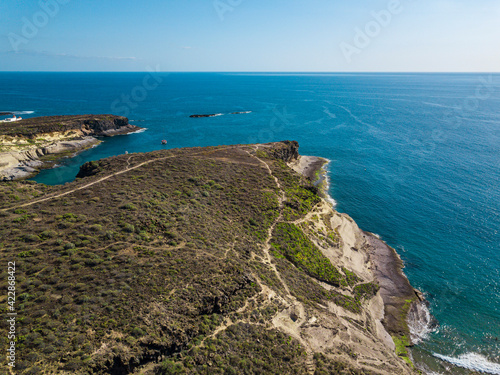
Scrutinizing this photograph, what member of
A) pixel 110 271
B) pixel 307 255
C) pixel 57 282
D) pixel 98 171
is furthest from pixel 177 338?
pixel 98 171

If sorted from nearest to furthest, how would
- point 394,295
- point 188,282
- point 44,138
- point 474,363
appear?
point 188,282 → point 474,363 → point 394,295 → point 44,138

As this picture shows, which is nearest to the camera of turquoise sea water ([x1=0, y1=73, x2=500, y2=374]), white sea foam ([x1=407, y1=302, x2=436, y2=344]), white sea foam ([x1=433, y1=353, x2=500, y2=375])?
white sea foam ([x1=433, y1=353, x2=500, y2=375])

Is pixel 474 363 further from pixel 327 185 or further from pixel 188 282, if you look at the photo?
pixel 327 185

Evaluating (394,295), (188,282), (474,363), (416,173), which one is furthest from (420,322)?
(416,173)

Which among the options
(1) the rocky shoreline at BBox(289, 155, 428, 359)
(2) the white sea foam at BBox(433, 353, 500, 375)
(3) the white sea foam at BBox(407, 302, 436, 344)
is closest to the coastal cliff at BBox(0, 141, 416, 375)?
(1) the rocky shoreline at BBox(289, 155, 428, 359)

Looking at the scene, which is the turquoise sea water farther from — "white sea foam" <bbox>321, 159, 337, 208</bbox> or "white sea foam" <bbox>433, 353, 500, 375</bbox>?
"white sea foam" <bbox>321, 159, 337, 208</bbox>

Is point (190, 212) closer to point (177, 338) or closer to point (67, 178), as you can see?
point (177, 338)
